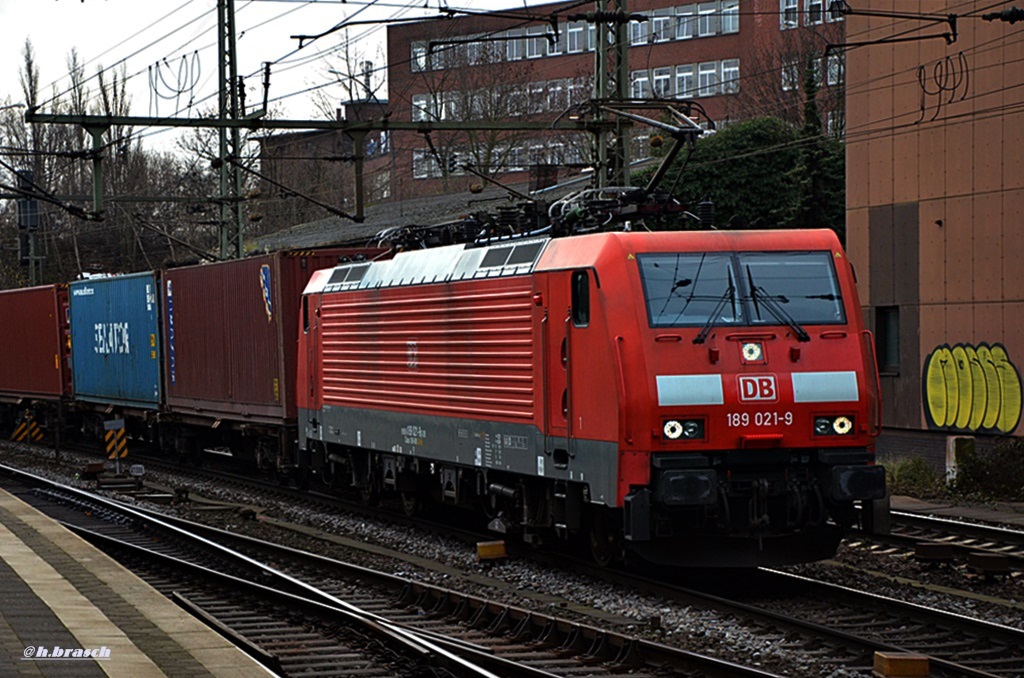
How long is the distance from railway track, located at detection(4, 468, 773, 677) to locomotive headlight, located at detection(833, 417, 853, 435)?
3074mm

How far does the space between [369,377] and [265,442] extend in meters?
6.05

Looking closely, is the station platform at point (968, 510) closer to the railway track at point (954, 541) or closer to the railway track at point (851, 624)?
the railway track at point (954, 541)

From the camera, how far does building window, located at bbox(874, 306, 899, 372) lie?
2559cm

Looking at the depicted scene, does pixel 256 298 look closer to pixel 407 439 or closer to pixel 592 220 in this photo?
pixel 407 439

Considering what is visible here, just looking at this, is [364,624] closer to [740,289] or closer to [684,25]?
[740,289]

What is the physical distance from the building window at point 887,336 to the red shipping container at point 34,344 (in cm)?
1734

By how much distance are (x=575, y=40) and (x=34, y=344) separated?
103 ft

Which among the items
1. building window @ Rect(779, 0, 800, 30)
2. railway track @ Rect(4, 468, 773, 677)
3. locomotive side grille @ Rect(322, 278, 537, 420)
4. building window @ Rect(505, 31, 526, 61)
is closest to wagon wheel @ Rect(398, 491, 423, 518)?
locomotive side grille @ Rect(322, 278, 537, 420)

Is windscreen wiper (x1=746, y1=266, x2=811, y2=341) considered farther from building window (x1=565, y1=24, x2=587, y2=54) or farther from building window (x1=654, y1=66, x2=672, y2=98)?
building window (x1=565, y1=24, x2=587, y2=54)

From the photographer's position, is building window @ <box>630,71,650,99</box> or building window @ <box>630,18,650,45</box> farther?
building window @ <box>630,71,650,99</box>

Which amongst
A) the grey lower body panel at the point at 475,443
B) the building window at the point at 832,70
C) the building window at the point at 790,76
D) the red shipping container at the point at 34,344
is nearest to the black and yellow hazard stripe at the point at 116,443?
the red shipping container at the point at 34,344

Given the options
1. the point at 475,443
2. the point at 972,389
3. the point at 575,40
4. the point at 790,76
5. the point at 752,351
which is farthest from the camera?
the point at 575,40

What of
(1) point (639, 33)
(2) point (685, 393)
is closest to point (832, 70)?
(1) point (639, 33)

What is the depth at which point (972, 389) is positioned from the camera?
2325 centimetres
